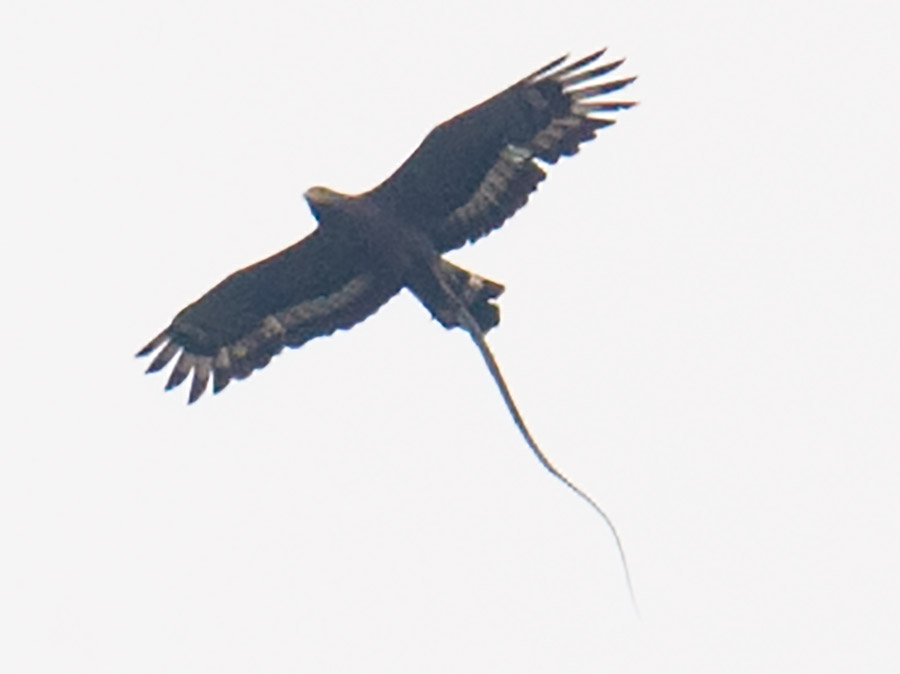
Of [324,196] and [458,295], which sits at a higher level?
[324,196]

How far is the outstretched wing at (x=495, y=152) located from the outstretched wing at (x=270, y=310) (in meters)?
0.83

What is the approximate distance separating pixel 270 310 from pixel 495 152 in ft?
9.41

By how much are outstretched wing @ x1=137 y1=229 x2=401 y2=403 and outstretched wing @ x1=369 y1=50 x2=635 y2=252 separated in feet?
2.72

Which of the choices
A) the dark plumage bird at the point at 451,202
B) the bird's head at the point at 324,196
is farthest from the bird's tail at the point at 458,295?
the bird's head at the point at 324,196

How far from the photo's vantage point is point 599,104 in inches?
967

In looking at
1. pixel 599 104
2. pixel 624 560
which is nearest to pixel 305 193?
pixel 599 104

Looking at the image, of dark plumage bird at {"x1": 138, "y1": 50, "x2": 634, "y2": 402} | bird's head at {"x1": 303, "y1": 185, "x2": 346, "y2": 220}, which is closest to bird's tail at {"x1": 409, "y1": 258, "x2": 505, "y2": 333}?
dark plumage bird at {"x1": 138, "y1": 50, "x2": 634, "y2": 402}

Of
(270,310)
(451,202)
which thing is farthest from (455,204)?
(270,310)

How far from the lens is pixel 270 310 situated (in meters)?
26.4

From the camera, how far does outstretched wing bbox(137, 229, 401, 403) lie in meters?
25.7

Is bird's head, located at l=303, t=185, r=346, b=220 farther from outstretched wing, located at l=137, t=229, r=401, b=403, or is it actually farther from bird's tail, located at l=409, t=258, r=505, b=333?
bird's tail, located at l=409, t=258, r=505, b=333

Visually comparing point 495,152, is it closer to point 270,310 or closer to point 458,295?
point 458,295

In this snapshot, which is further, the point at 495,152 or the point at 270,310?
the point at 270,310

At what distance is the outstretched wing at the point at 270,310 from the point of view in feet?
84.3
